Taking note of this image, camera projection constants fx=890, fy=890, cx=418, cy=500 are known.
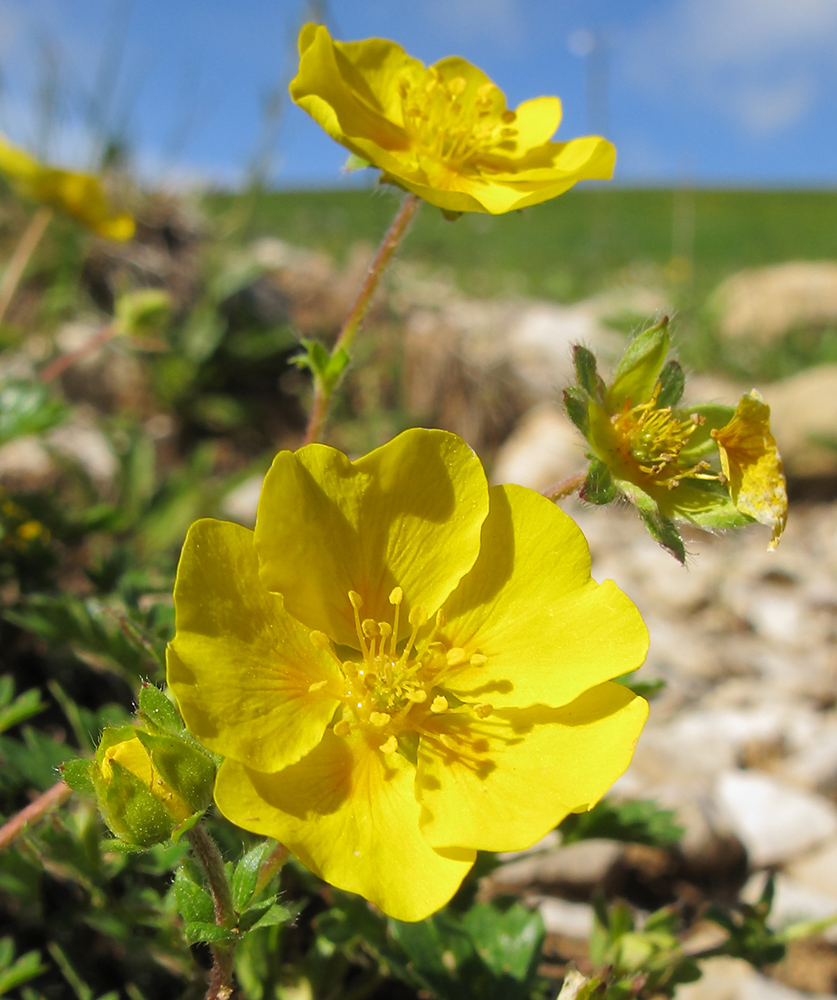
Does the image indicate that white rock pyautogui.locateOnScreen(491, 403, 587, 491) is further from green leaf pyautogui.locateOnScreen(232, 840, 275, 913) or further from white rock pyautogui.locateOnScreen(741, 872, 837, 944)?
green leaf pyautogui.locateOnScreen(232, 840, 275, 913)

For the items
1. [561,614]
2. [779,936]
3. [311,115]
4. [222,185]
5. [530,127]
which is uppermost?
[222,185]

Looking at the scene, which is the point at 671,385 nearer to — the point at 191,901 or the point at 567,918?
the point at 191,901

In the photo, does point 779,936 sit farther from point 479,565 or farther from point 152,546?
point 152,546

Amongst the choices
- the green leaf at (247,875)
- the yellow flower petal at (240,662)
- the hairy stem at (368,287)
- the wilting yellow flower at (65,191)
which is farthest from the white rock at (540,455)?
the green leaf at (247,875)

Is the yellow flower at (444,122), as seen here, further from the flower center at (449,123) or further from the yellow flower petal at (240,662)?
the yellow flower petal at (240,662)

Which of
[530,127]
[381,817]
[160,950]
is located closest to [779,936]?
[381,817]

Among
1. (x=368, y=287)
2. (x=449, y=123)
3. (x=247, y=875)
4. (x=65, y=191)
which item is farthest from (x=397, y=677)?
(x=65, y=191)
